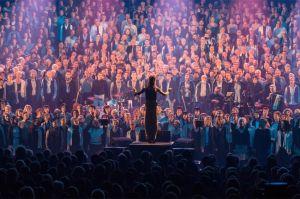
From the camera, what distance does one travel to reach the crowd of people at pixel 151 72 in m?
22.9

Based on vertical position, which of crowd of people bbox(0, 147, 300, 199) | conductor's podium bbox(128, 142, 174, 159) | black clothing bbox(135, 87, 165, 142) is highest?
black clothing bbox(135, 87, 165, 142)

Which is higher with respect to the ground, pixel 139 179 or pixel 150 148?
pixel 150 148

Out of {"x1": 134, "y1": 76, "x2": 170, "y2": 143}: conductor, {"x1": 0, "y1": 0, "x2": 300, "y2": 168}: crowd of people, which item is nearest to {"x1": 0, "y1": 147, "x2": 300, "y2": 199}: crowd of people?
{"x1": 134, "y1": 76, "x2": 170, "y2": 143}: conductor

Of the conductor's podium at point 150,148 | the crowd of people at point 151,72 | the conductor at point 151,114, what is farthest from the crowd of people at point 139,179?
the crowd of people at point 151,72

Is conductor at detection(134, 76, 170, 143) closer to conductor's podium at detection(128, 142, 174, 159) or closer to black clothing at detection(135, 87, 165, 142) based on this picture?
black clothing at detection(135, 87, 165, 142)

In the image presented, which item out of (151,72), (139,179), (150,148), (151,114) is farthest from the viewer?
(151,72)

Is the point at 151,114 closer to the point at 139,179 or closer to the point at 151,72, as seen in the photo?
the point at 151,72

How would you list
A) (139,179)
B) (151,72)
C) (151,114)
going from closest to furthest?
(139,179)
(151,114)
(151,72)

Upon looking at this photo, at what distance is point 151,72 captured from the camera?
26.1 meters

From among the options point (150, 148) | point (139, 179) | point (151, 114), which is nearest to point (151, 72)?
point (151, 114)

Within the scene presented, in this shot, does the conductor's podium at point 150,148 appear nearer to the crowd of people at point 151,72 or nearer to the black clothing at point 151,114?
the black clothing at point 151,114

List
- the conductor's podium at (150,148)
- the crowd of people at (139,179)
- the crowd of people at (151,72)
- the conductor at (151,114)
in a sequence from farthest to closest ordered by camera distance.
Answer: the crowd of people at (151,72) < the conductor at (151,114) < the conductor's podium at (150,148) < the crowd of people at (139,179)

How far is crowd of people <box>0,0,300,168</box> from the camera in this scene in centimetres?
2294

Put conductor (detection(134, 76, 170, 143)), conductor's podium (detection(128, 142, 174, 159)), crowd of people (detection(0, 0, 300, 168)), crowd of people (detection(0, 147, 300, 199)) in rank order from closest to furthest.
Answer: crowd of people (detection(0, 147, 300, 199))
conductor's podium (detection(128, 142, 174, 159))
conductor (detection(134, 76, 170, 143))
crowd of people (detection(0, 0, 300, 168))
